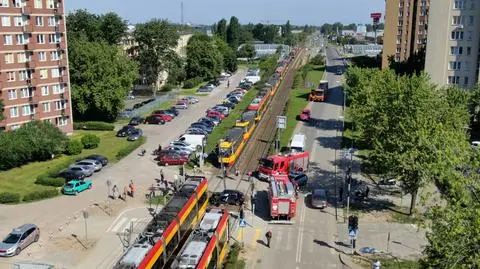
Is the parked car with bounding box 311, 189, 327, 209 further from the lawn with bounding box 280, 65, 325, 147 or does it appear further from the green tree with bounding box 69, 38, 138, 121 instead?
the green tree with bounding box 69, 38, 138, 121

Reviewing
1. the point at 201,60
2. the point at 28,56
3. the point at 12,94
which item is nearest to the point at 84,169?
the point at 12,94

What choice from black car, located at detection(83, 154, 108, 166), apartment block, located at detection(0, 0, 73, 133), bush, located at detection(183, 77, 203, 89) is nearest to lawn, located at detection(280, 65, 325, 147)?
black car, located at detection(83, 154, 108, 166)

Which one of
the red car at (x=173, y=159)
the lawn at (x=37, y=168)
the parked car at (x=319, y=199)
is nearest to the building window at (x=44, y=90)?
the lawn at (x=37, y=168)

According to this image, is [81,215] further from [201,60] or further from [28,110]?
[201,60]

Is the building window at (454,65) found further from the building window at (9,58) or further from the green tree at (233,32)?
the green tree at (233,32)

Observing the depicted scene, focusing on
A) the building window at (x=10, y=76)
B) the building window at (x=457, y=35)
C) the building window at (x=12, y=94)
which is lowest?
the building window at (x=12, y=94)

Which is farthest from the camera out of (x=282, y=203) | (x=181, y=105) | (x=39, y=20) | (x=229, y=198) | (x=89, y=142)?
(x=181, y=105)
